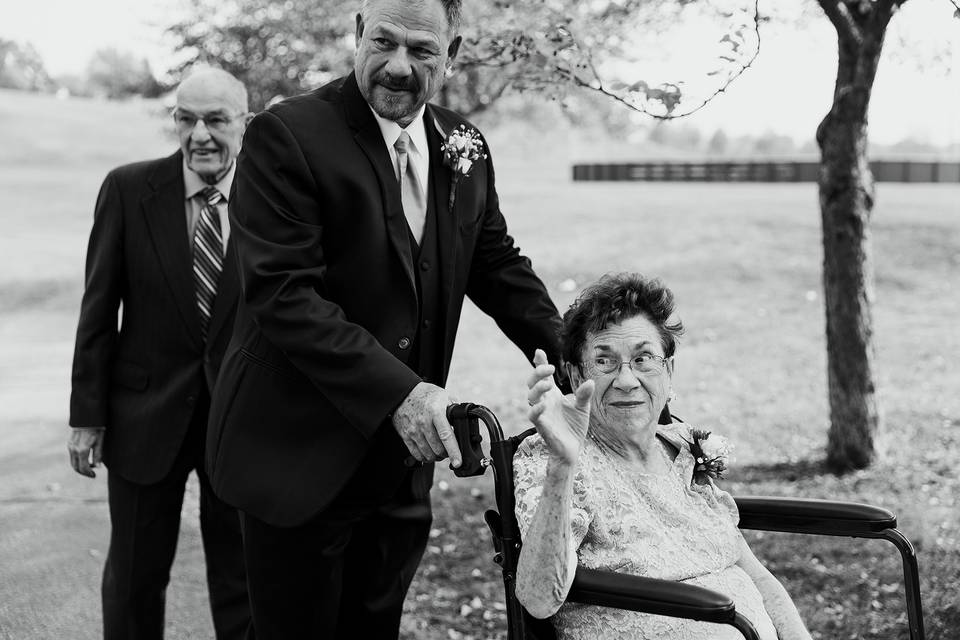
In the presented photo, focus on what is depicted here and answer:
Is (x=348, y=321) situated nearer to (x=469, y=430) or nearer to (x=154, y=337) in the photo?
(x=469, y=430)

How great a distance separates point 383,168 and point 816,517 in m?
1.56

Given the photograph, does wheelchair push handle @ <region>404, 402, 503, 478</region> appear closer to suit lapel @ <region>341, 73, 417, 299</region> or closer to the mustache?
suit lapel @ <region>341, 73, 417, 299</region>

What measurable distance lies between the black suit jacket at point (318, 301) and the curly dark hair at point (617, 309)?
34 centimetres

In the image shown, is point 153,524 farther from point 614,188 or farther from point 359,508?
point 614,188

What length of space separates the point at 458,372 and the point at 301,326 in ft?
28.4

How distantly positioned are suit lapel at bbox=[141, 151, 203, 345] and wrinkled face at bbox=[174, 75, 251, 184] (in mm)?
133

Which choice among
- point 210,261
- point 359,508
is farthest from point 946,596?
point 210,261

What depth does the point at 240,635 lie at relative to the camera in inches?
158

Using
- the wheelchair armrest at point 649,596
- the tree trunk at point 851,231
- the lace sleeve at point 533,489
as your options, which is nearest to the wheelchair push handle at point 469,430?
the lace sleeve at point 533,489

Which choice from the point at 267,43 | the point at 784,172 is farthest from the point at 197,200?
the point at 784,172

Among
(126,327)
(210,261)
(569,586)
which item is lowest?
(569,586)

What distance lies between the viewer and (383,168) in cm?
275

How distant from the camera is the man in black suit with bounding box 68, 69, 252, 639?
383cm

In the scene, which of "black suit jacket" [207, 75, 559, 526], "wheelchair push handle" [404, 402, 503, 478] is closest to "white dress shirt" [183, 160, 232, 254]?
"black suit jacket" [207, 75, 559, 526]
